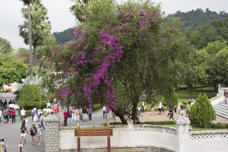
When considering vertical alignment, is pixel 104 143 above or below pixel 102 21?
below

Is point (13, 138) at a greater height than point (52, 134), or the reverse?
point (52, 134)

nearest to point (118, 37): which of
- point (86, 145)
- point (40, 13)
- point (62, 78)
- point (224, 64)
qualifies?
point (62, 78)

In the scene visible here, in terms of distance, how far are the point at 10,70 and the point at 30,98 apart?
6362 mm

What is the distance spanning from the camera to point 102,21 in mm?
18453

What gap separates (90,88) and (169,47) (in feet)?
17.2

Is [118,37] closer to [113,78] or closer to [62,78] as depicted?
[113,78]

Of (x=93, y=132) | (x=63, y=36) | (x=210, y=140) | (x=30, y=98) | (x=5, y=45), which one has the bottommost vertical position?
(x=210, y=140)

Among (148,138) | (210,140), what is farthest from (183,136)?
(148,138)

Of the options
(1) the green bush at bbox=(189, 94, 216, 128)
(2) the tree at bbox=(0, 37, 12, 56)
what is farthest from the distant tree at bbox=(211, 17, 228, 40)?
(1) the green bush at bbox=(189, 94, 216, 128)

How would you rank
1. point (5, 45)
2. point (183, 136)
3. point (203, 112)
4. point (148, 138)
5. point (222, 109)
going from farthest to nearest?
point (5, 45), point (222, 109), point (203, 112), point (148, 138), point (183, 136)

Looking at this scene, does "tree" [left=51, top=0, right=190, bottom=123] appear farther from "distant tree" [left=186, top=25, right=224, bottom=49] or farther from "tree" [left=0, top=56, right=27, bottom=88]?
"distant tree" [left=186, top=25, right=224, bottom=49]

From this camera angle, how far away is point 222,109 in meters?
32.1

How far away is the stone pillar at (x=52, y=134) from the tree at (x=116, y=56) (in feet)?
7.37

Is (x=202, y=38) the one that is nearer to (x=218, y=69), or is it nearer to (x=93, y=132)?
(x=218, y=69)
